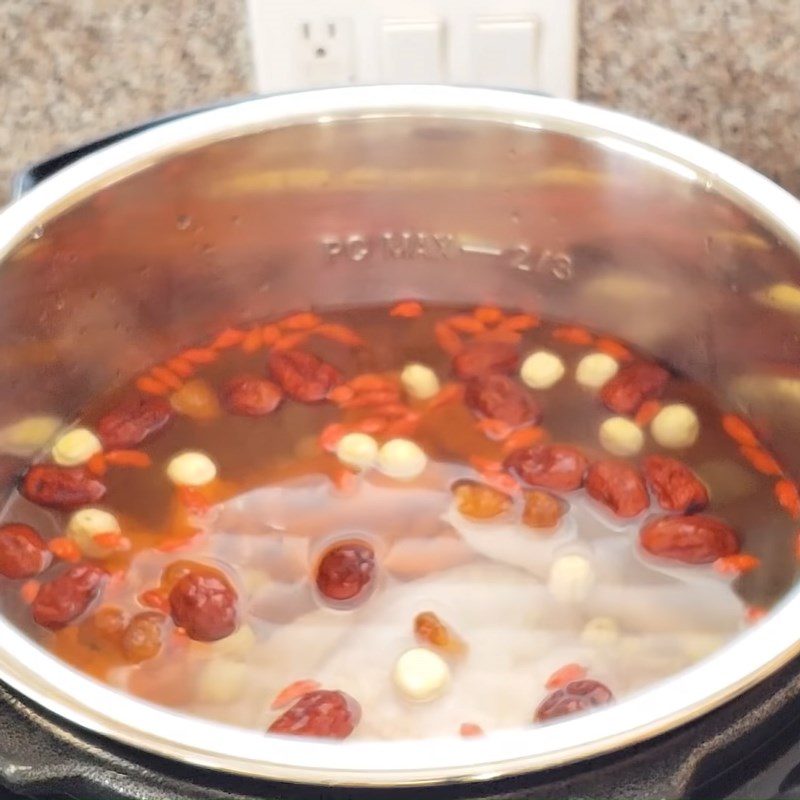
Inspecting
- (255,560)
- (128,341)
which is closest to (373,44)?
(128,341)

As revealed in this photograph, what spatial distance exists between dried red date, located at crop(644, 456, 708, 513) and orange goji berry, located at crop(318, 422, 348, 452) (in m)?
0.24

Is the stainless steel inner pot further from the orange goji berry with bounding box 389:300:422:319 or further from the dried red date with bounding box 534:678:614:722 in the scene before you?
the dried red date with bounding box 534:678:614:722

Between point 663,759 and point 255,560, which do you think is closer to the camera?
point 663,759

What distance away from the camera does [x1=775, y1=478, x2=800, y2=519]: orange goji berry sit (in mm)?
785

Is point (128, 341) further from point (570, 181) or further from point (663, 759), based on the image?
point (663, 759)

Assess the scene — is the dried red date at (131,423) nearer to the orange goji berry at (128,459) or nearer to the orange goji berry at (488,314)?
the orange goji berry at (128,459)

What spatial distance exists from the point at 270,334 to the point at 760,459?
424mm

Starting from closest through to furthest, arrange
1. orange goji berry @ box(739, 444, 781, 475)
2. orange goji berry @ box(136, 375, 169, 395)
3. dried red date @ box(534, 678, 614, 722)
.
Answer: dried red date @ box(534, 678, 614, 722) < orange goji berry @ box(739, 444, 781, 475) < orange goji berry @ box(136, 375, 169, 395)

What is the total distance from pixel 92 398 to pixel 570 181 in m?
Answer: 0.43

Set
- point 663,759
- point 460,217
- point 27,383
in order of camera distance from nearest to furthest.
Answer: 1. point 663,759
2. point 27,383
3. point 460,217

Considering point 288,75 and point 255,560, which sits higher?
point 288,75

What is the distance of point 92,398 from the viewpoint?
0.92 metres

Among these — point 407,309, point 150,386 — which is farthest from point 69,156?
point 407,309

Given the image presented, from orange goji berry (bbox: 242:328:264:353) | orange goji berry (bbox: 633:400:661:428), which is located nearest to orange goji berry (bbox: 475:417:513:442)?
orange goji berry (bbox: 633:400:661:428)
